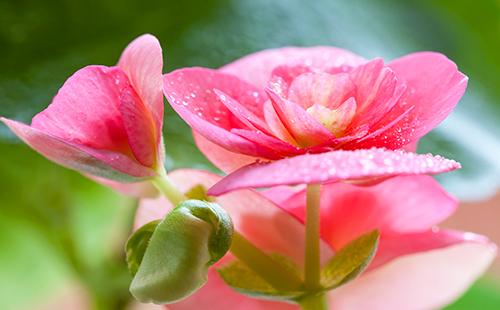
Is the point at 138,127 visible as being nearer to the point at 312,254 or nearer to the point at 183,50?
the point at 312,254

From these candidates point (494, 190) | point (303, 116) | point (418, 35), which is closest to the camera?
point (303, 116)

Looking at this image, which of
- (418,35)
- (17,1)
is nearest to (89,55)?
(17,1)

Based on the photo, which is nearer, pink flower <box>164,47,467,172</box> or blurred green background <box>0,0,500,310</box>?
pink flower <box>164,47,467,172</box>

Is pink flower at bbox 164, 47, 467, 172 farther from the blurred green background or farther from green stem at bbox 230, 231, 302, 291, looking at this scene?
the blurred green background

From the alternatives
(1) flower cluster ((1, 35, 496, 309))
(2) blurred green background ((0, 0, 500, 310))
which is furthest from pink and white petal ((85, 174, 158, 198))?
(2) blurred green background ((0, 0, 500, 310))

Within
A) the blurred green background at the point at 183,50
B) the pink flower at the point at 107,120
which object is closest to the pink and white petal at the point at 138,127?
the pink flower at the point at 107,120

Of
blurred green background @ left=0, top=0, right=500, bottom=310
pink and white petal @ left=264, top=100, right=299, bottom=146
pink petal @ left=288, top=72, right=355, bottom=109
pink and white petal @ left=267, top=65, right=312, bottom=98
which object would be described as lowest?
blurred green background @ left=0, top=0, right=500, bottom=310

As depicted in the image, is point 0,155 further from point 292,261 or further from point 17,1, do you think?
point 292,261

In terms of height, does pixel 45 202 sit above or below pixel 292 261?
below
